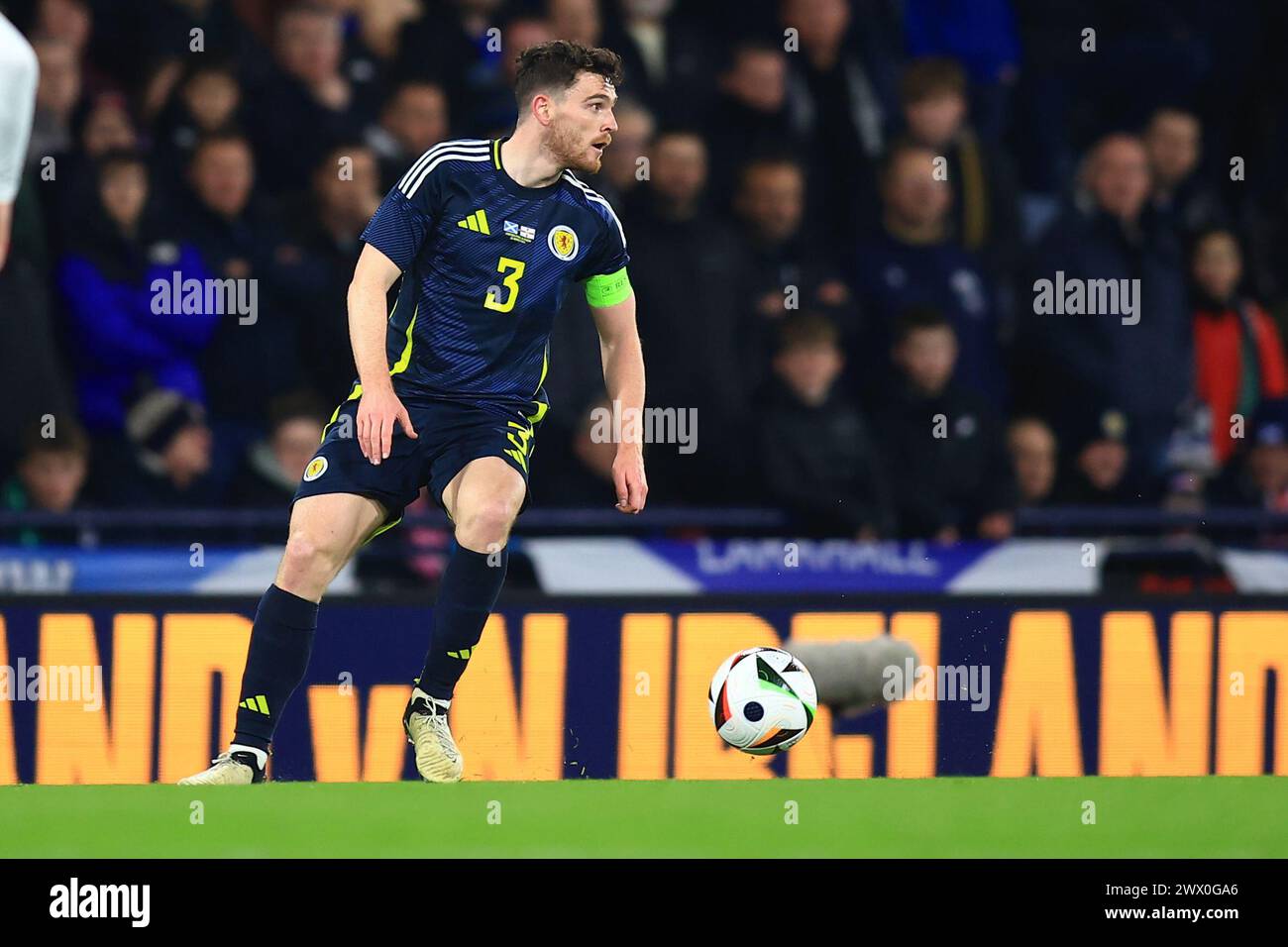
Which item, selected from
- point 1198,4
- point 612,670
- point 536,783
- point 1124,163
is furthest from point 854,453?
point 1198,4

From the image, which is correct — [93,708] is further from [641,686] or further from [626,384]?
[626,384]

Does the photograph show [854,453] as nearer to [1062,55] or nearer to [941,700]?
[941,700]

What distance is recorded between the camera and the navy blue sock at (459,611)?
634 centimetres

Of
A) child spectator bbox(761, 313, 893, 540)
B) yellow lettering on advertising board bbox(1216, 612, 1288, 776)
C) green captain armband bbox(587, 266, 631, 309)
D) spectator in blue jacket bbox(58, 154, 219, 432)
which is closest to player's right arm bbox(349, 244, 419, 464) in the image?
green captain armband bbox(587, 266, 631, 309)

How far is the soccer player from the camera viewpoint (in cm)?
621

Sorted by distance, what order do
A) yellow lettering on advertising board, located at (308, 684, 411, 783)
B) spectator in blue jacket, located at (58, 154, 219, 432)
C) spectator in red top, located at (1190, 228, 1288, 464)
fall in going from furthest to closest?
spectator in red top, located at (1190, 228, 1288, 464) < spectator in blue jacket, located at (58, 154, 219, 432) < yellow lettering on advertising board, located at (308, 684, 411, 783)

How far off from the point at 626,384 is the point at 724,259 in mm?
2785

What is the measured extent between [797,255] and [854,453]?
1075mm

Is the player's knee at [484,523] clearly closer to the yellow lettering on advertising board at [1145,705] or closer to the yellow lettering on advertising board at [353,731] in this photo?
the yellow lettering on advertising board at [353,731]

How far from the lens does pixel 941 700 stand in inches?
325

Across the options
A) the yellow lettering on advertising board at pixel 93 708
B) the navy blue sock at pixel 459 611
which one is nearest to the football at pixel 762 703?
the navy blue sock at pixel 459 611

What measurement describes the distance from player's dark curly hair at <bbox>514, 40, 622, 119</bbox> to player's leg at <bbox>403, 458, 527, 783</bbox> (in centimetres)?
104

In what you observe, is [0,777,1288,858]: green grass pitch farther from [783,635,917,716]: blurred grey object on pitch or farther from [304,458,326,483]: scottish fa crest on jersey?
[783,635,917,716]: blurred grey object on pitch

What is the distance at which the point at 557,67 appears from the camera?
6309mm
